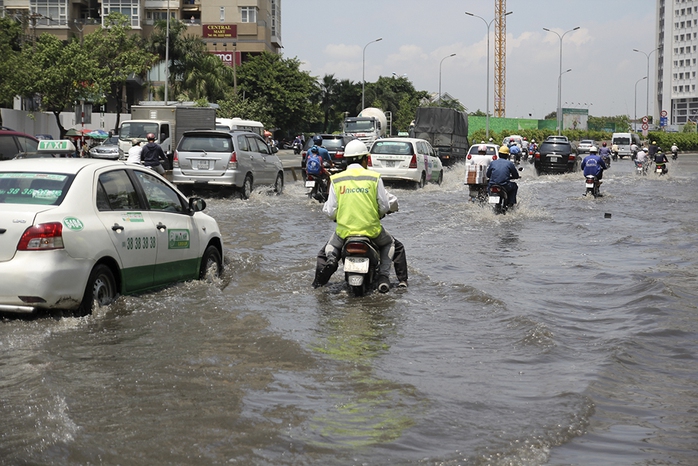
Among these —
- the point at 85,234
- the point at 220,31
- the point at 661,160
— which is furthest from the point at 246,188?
the point at 220,31

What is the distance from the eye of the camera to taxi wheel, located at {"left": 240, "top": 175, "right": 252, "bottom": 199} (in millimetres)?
22073

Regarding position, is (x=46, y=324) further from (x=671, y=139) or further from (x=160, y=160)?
(x=671, y=139)

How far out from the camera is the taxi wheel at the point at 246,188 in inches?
869

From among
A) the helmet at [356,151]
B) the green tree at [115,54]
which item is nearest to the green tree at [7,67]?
the green tree at [115,54]

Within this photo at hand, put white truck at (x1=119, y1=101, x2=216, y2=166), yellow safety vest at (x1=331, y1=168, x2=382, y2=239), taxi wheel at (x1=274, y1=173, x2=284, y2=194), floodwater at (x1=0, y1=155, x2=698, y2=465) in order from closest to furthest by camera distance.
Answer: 1. floodwater at (x1=0, y1=155, x2=698, y2=465)
2. yellow safety vest at (x1=331, y1=168, x2=382, y2=239)
3. taxi wheel at (x1=274, y1=173, x2=284, y2=194)
4. white truck at (x1=119, y1=101, x2=216, y2=166)

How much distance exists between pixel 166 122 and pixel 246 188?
13108 millimetres

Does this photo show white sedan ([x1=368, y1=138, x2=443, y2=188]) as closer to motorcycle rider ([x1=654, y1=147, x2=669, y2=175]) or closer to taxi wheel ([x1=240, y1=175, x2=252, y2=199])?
taxi wheel ([x1=240, y1=175, x2=252, y2=199])

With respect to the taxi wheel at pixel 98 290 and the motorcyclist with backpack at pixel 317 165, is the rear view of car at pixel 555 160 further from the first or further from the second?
the taxi wheel at pixel 98 290

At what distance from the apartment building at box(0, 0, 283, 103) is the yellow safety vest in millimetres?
63293

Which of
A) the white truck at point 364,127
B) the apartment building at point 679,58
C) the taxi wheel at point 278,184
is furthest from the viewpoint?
the apartment building at point 679,58

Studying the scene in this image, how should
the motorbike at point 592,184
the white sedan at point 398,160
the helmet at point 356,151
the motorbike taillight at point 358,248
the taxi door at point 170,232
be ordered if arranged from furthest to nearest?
the white sedan at point 398,160
the motorbike at point 592,184
the helmet at point 356,151
the motorbike taillight at point 358,248
the taxi door at point 170,232

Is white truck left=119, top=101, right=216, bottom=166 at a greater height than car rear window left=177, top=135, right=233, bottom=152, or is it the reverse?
white truck left=119, top=101, right=216, bottom=166

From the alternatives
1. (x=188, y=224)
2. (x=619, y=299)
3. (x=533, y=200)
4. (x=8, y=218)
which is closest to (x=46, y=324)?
(x=8, y=218)

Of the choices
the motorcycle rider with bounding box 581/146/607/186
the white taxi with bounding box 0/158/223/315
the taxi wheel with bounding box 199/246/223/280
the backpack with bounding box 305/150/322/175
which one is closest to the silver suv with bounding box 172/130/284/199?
the backpack with bounding box 305/150/322/175
